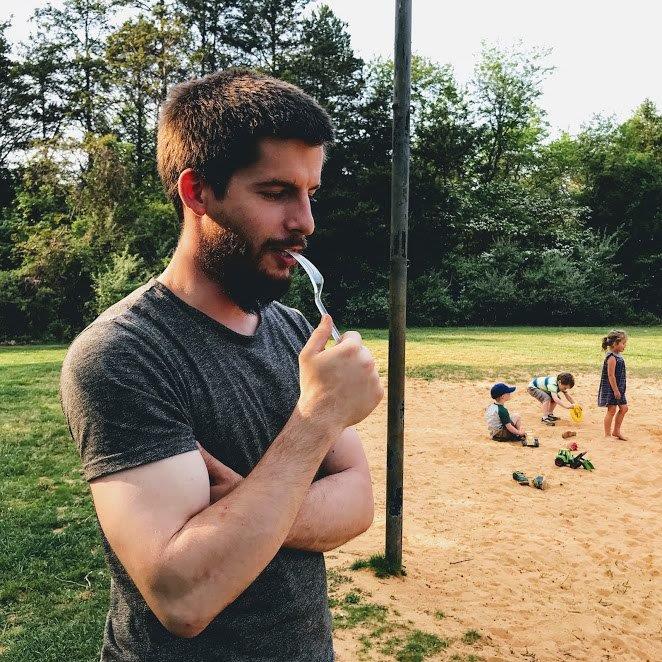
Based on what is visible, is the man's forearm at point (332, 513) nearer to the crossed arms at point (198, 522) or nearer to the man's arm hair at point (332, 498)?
the man's arm hair at point (332, 498)

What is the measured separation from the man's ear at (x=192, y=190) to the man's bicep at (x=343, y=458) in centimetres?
74

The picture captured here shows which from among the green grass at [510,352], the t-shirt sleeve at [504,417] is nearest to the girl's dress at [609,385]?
the t-shirt sleeve at [504,417]

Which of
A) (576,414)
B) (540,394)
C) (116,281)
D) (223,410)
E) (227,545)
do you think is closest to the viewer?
(227,545)

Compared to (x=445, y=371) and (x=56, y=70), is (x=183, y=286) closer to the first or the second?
(x=445, y=371)

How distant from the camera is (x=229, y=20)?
1307 inches

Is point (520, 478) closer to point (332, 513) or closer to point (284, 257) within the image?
point (332, 513)

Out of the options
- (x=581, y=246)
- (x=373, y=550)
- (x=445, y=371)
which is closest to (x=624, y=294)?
(x=581, y=246)

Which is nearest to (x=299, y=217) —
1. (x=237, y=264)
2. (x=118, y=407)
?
(x=237, y=264)

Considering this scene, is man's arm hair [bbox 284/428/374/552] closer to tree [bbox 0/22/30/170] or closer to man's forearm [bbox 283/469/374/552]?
man's forearm [bbox 283/469/374/552]

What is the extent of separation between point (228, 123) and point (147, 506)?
2.78 feet

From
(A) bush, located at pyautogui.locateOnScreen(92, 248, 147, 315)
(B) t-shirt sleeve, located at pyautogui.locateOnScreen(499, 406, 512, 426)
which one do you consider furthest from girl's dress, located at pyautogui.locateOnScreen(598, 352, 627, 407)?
(A) bush, located at pyautogui.locateOnScreen(92, 248, 147, 315)

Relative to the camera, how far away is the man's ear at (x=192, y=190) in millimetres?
1432

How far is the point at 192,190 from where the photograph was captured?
56.8 inches

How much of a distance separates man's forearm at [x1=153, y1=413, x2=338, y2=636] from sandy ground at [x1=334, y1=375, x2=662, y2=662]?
3321mm
